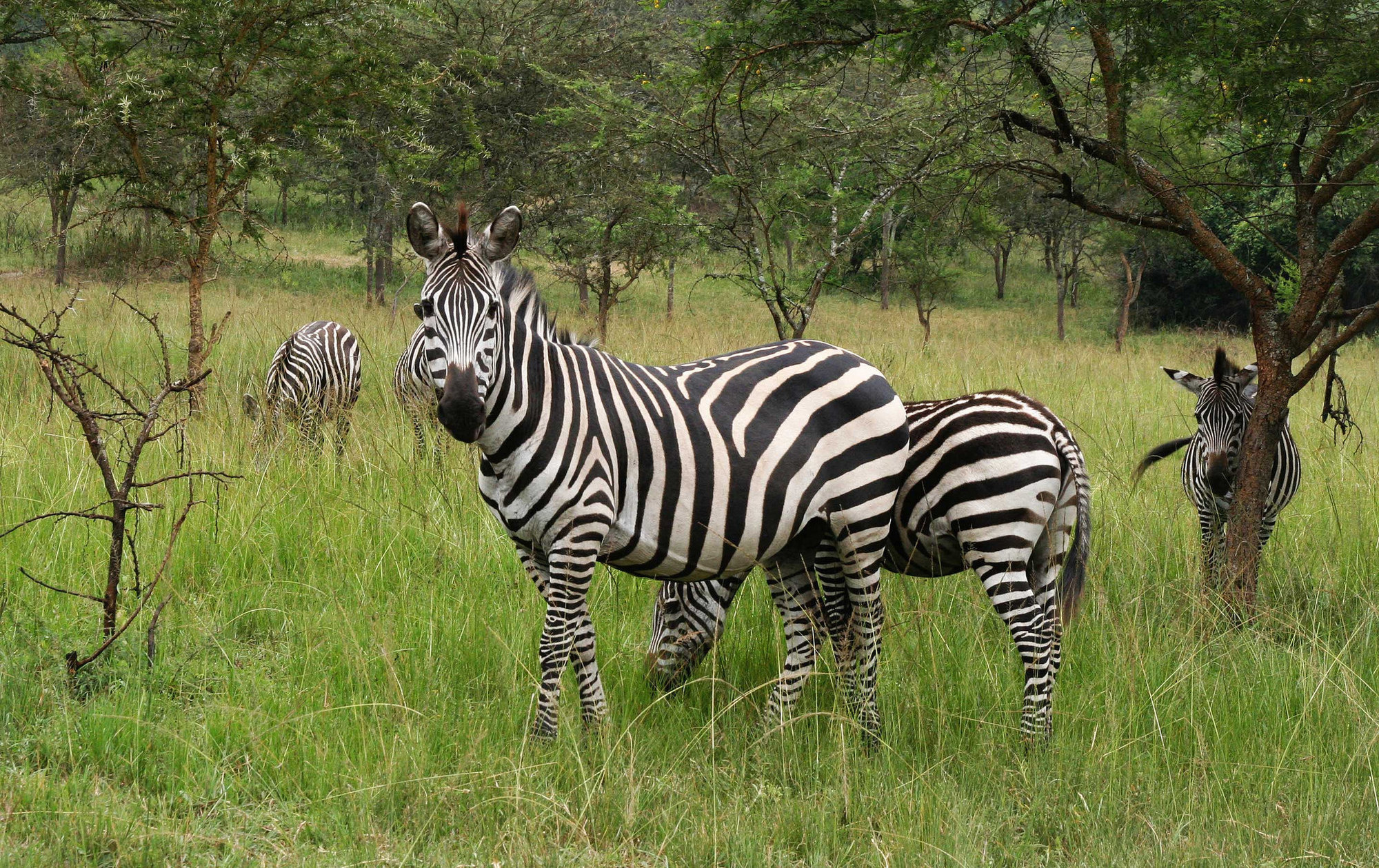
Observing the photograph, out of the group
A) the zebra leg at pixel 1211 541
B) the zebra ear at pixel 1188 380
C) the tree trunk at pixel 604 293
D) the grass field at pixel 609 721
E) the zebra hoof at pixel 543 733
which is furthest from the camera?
the tree trunk at pixel 604 293

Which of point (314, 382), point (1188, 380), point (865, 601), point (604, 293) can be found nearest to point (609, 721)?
point (865, 601)

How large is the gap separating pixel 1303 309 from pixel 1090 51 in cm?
185

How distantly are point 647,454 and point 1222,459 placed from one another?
12.0ft

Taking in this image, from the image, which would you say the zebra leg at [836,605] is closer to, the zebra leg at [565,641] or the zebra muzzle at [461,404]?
the zebra leg at [565,641]

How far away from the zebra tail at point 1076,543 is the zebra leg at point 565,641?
1.83 metres

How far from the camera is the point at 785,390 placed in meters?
3.89

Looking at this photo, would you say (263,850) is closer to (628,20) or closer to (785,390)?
(785,390)

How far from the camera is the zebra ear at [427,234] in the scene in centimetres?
344

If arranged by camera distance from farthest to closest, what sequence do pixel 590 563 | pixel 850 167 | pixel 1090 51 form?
1. pixel 850 167
2. pixel 1090 51
3. pixel 590 563

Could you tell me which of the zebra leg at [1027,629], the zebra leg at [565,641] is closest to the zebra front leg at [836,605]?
the zebra leg at [1027,629]

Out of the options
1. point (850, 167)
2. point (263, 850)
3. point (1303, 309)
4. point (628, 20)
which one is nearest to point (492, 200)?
point (628, 20)

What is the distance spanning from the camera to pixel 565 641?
3.52 meters

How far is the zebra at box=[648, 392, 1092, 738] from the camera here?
3846mm

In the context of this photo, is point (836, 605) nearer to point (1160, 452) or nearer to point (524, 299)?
point (524, 299)
